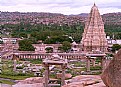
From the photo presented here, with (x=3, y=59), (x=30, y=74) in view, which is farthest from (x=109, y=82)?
(x=3, y=59)

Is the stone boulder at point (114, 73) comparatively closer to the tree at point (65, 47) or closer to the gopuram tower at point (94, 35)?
the gopuram tower at point (94, 35)

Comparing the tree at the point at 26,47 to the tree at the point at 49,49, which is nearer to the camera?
the tree at the point at 26,47

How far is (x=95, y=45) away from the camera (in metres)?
76.6

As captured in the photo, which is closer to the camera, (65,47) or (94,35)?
(94,35)

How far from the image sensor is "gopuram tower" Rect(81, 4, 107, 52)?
76.9m

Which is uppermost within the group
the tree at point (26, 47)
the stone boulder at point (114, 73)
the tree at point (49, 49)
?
the stone boulder at point (114, 73)

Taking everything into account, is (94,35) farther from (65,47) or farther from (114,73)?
(114,73)

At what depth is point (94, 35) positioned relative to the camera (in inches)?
3041

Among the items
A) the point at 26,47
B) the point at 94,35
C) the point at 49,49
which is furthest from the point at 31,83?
the point at 49,49

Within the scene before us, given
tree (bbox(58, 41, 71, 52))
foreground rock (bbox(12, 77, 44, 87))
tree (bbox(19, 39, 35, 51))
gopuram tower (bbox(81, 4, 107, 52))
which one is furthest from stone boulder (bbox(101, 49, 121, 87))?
tree (bbox(58, 41, 71, 52))

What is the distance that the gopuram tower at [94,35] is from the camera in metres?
76.9

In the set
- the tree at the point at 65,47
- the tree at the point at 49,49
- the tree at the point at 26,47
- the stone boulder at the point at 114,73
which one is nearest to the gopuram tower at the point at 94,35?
the tree at the point at 65,47

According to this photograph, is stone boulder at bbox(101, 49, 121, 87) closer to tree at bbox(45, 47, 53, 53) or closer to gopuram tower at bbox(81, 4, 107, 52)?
gopuram tower at bbox(81, 4, 107, 52)

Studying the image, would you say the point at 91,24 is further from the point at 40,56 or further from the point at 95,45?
the point at 40,56
